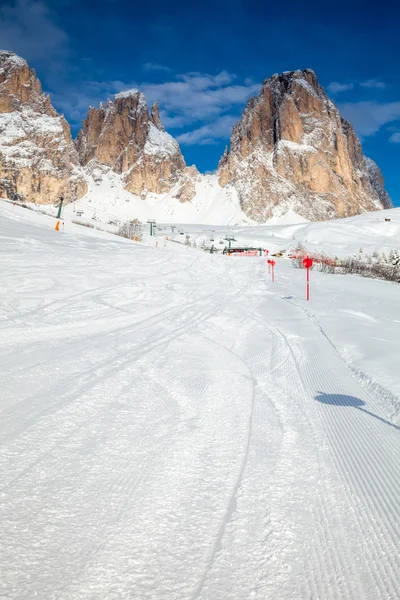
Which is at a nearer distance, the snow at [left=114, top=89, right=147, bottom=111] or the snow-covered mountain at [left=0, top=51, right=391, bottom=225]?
the snow-covered mountain at [left=0, top=51, right=391, bottom=225]

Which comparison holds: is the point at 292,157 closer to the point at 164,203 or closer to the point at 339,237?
the point at 164,203

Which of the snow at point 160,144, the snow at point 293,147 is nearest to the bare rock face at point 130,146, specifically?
the snow at point 160,144

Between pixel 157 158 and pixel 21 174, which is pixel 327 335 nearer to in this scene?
pixel 21 174

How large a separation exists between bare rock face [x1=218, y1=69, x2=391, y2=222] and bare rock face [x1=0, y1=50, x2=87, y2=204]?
47.4 m

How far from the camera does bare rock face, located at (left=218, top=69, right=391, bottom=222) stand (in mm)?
100188

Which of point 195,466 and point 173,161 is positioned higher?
point 173,161

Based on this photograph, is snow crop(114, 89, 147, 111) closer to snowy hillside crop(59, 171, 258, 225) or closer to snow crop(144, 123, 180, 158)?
snow crop(144, 123, 180, 158)

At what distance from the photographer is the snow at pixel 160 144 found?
386 ft

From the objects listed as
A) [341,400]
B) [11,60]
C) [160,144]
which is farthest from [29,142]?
[341,400]

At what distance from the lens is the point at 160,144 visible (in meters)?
120

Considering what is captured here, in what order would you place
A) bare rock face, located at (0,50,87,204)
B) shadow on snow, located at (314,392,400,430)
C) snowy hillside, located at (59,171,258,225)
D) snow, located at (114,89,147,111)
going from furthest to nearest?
snow, located at (114,89,147,111)
snowy hillside, located at (59,171,258,225)
bare rock face, located at (0,50,87,204)
shadow on snow, located at (314,392,400,430)

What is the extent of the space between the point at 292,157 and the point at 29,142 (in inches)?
2729

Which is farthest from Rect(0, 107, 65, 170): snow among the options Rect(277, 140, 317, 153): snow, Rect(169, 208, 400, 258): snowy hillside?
Rect(277, 140, 317, 153): snow

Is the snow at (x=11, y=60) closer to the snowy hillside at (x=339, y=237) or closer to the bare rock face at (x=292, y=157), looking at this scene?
the bare rock face at (x=292, y=157)
